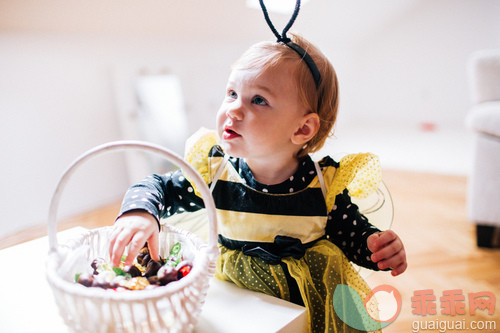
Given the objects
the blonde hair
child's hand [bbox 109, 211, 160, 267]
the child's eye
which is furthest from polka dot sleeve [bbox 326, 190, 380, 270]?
child's hand [bbox 109, 211, 160, 267]

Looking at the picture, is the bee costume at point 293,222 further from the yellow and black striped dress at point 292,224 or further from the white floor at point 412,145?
the white floor at point 412,145

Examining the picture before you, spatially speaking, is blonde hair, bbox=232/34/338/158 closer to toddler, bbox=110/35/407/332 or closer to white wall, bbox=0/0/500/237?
toddler, bbox=110/35/407/332

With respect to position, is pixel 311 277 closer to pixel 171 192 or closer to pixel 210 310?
pixel 210 310

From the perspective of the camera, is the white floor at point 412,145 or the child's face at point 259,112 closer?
the child's face at point 259,112

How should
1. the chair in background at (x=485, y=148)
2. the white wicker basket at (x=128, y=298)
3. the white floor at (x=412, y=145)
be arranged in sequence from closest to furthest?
the white wicker basket at (x=128, y=298) < the chair in background at (x=485, y=148) < the white floor at (x=412, y=145)

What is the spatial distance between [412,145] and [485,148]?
2.17 m

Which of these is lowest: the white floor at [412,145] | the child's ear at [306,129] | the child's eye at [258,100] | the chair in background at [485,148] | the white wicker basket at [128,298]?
the white floor at [412,145]

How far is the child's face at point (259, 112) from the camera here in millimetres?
695

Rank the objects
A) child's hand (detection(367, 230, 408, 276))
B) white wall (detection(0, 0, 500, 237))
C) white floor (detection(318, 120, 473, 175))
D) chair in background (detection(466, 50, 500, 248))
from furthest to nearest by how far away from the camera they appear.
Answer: white floor (detection(318, 120, 473, 175))
white wall (detection(0, 0, 500, 237))
chair in background (detection(466, 50, 500, 248))
child's hand (detection(367, 230, 408, 276))

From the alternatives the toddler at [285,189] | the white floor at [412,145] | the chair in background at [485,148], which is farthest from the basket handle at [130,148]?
the white floor at [412,145]

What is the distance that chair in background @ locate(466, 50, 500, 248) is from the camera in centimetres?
164

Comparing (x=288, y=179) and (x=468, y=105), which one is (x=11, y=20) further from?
(x=468, y=105)

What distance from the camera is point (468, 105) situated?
4.35m

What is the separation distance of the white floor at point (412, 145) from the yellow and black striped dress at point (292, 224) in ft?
6.37
